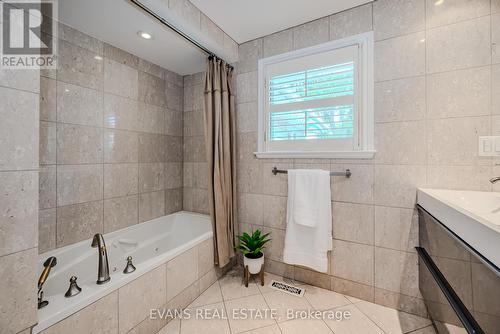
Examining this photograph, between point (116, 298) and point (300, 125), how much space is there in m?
1.73

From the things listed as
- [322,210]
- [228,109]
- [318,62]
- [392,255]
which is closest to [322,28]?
[318,62]

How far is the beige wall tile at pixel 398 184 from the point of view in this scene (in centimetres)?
140

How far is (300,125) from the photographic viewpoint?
1780 mm

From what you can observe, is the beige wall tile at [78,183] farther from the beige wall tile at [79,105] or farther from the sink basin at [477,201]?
the sink basin at [477,201]

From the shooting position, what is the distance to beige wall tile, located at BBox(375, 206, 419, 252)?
4.67 ft

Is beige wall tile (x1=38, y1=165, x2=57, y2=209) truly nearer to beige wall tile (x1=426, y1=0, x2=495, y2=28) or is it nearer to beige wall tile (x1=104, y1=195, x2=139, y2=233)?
beige wall tile (x1=104, y1=195, x2=139, y2=233)

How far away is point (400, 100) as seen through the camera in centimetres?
143

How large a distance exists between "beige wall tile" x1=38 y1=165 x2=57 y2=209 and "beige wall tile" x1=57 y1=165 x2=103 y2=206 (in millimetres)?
30

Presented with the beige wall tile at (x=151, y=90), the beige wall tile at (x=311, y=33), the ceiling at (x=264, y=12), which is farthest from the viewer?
the beige wall tile at (x=151, y=90)

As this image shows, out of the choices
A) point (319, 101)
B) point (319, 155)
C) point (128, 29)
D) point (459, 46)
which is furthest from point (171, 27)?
point (459, 46)

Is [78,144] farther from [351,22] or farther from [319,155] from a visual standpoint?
[351,22]

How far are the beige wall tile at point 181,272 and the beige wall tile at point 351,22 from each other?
2098mm

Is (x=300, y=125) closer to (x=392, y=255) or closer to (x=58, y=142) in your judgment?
(x=392, y=255)

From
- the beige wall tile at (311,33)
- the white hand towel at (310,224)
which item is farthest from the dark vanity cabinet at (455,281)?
the beige wall tile at (311,33)
